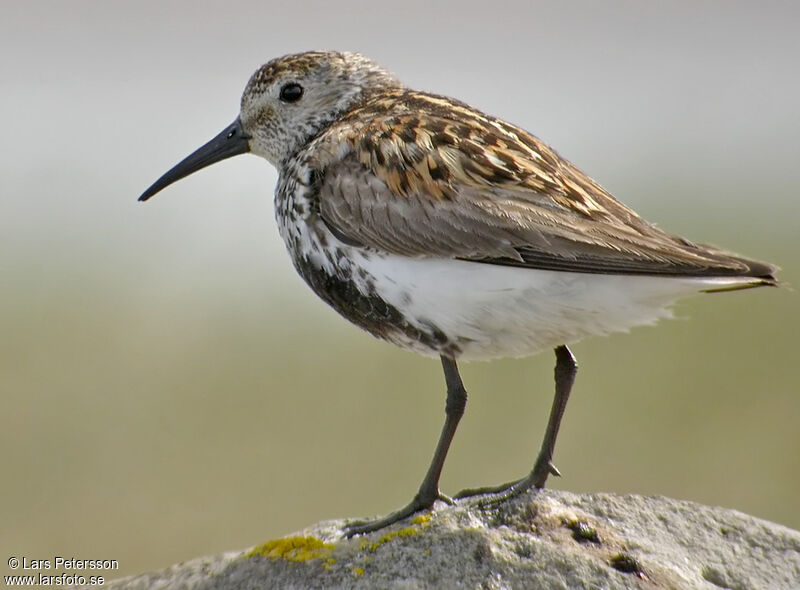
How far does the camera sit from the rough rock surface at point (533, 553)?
6301mm

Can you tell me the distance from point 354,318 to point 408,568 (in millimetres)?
1662

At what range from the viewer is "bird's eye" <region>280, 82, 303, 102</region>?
28.9 ft

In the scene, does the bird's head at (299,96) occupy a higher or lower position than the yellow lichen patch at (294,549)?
higher

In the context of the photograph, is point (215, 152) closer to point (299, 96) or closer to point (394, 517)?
point (299, 96)

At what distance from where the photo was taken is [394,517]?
7.13m

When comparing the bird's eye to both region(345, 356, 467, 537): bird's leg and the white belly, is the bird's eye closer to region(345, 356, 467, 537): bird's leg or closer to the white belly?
the white belly

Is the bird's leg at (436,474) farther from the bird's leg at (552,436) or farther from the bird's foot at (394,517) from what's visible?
the bird's leg at (552,436)

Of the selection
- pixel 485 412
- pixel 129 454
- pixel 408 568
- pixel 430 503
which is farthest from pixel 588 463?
pixel 408 568

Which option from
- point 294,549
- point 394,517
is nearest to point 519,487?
point 394,517

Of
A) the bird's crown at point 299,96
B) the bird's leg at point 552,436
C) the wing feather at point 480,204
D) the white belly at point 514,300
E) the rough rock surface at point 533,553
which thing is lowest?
the rough rock surface at point 533,553

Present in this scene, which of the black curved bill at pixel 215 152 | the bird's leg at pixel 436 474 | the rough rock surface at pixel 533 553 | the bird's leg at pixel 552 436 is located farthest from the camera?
the black curved bill at pixel 215 152

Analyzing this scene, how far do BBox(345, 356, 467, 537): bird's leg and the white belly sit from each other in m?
0.44

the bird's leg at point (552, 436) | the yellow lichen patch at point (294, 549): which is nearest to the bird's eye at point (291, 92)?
the bird's leg at point (552, 436)

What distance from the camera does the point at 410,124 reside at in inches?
297
